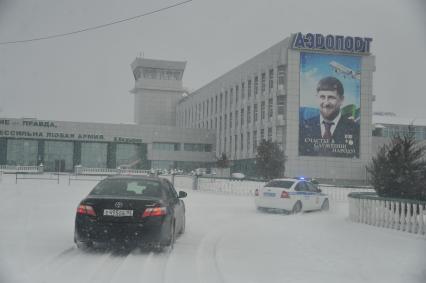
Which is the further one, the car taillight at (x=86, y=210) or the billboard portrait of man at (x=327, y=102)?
the billboard portrait of man at (x=327, y=102)

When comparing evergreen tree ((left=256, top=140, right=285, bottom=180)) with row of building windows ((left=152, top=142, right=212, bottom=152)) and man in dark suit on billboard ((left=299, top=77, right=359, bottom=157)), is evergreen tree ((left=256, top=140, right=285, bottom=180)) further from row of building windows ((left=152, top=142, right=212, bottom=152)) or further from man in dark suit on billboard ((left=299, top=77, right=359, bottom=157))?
row of building windows ((left=152, top=142, right=212, bottom=152))

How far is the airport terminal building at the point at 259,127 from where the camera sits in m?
62.1

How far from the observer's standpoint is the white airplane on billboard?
203ft

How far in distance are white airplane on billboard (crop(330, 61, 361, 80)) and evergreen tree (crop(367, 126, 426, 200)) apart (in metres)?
45.2

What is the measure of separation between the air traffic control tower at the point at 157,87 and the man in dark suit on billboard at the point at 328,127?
195ft

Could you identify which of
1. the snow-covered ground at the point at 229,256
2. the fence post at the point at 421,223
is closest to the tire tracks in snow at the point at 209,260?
the snow-covered ground at the point at 229,256

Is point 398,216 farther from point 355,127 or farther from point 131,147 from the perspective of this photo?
point 131,147

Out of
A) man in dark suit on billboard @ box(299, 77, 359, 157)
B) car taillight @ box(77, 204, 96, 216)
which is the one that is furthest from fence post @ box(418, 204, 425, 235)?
man in dark suit on billboard @ box(299, 77, 359, 157)

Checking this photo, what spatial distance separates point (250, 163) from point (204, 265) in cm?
6369

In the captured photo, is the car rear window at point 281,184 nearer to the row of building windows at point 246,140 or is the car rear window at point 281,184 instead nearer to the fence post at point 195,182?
the fence post at point 195,182

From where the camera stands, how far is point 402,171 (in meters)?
17.5

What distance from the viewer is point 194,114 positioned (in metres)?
105

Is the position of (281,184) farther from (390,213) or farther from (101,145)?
(101,145)

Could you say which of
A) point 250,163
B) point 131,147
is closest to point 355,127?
point 250,163
